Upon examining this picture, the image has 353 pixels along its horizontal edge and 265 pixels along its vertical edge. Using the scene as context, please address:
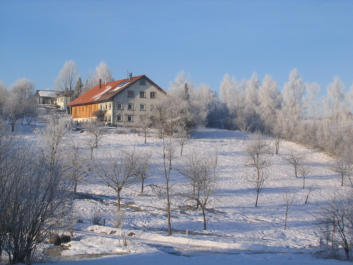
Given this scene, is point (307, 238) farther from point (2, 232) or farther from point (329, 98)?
point (329, 98)

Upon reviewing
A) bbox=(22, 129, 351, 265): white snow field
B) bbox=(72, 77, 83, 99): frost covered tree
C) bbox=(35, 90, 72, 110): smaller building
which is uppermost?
bbox=(72, 77, 83, 99): frost covered tree

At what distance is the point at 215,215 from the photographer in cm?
2867

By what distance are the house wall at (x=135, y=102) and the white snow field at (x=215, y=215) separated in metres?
5.97

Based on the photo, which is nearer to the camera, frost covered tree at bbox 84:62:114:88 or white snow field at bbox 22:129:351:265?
white snow field at bbox 22:129:351:265

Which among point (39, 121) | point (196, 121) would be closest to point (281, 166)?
point (196, 121)

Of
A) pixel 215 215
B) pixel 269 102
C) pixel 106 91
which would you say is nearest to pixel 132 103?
pixel 106 91

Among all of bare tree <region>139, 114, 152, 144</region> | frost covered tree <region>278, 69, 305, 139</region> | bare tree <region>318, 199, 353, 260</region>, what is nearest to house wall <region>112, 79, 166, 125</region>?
bare tree <region>139, 114, 152, 144</region>

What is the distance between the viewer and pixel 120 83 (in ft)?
209

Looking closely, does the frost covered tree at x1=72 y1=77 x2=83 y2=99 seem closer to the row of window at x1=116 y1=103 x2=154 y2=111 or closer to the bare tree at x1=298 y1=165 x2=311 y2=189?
the row of window at x1=116 y1=103 x2=154 y2=111

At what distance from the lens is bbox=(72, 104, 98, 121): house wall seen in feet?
208

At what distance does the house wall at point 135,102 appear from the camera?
191 feet

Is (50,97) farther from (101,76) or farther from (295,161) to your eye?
(295,161)

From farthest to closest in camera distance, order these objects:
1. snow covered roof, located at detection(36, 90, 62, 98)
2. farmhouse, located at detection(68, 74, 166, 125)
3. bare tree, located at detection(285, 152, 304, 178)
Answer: snow covered roof, located at detection(36, 90, 62, 98) → farmhouse, located at detection(68, 74, 166, 125) → bare tree, located at detection(285, 152, 304, 178)

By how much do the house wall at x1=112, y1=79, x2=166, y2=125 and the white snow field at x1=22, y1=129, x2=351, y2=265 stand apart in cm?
597
